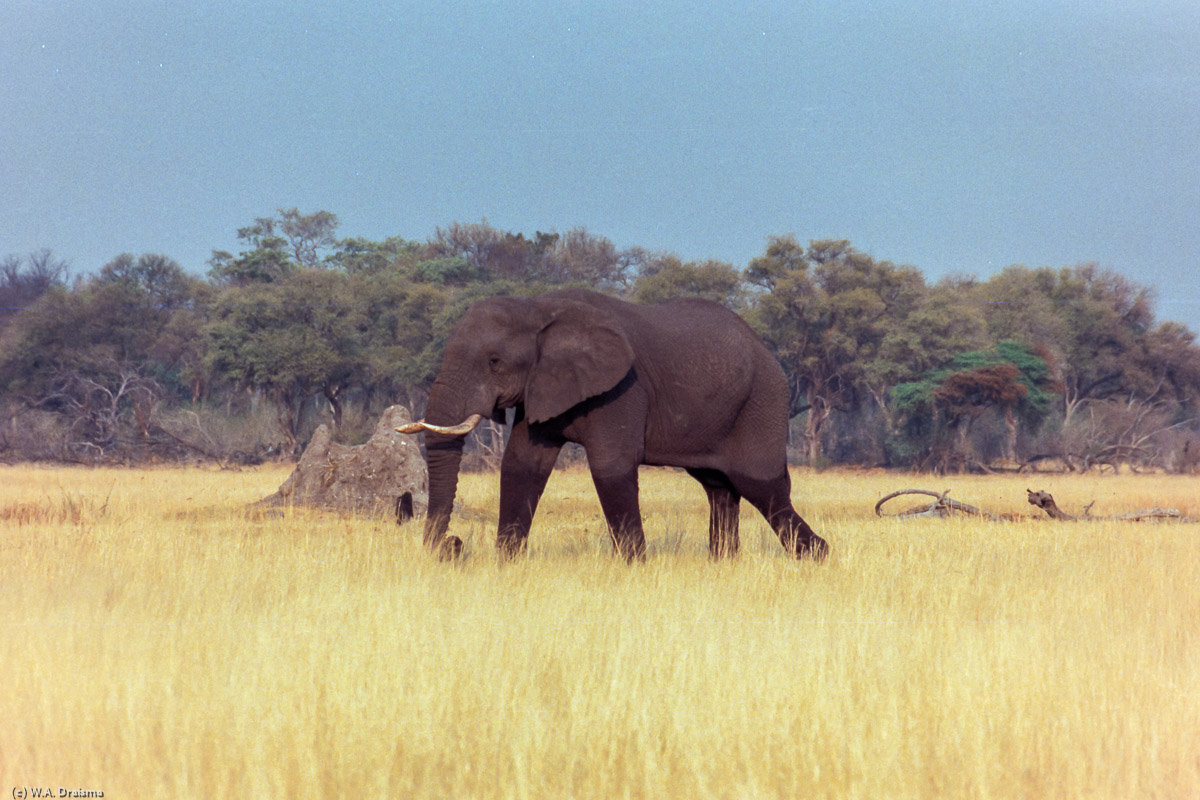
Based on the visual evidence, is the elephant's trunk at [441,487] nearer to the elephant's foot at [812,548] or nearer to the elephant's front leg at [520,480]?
the elephant's front leg at [520,480]

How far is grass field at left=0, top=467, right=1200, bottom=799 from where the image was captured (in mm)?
4727

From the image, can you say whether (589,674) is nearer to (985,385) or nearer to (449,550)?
(449,550)

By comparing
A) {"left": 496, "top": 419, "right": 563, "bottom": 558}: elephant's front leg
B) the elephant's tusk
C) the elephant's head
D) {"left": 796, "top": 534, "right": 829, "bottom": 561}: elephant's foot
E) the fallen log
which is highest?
the elephant's head

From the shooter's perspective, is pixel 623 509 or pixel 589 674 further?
pixel 623 509

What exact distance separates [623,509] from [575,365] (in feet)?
4.17

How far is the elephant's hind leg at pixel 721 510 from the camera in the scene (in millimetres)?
10875

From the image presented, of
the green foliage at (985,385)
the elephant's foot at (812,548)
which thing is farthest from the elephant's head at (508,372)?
the green foliage at (985,385)

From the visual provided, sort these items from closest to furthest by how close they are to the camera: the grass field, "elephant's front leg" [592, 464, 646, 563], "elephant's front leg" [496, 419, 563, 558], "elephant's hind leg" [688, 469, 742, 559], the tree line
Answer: the grass field, "elephant's front leg" [592, 464, 646, 563], "elephant's front leg" [496, 419, 563, 558], "elephant's hind leg" [688, 469, 742, 559], the tree line

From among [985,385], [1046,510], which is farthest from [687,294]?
[1046,510]

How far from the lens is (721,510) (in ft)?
36.1

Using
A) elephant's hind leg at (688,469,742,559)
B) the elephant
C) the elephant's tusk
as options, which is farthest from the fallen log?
the elephant's tusk

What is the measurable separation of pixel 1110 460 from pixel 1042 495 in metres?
24.1

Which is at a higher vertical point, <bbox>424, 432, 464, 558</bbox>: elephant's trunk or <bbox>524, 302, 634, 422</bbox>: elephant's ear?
<bbox>524, 302, 634, 422</bbox>: elephant's ear

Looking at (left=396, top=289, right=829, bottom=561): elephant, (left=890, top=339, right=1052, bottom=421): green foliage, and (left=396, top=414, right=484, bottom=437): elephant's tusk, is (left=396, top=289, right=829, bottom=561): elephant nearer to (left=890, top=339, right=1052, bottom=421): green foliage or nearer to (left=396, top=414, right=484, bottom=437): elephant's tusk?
(left=396, top=414, right=484, bottom=437): elephant's tusk
